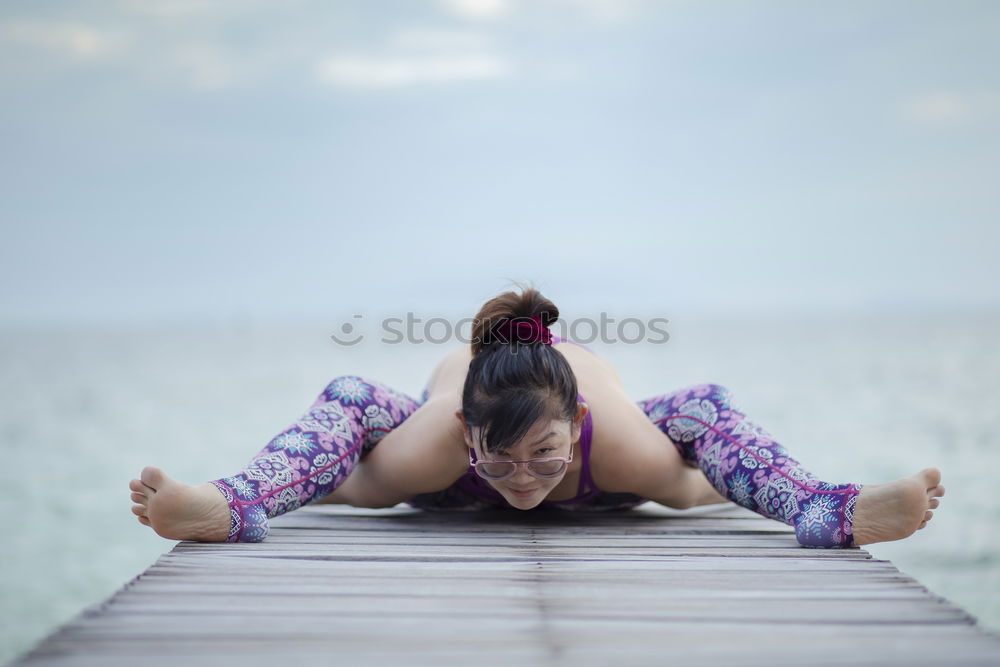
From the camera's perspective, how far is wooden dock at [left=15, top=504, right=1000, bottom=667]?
168 cm

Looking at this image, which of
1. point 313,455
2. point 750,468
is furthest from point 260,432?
point 750,468

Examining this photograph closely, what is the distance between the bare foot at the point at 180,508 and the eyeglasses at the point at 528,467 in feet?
2.59

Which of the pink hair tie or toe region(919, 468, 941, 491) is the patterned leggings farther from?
the pink hair tie

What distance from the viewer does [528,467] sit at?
2664 mm

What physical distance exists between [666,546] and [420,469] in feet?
2.78

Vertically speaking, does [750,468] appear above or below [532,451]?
below

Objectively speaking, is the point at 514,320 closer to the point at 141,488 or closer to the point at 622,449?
the point at 622,449

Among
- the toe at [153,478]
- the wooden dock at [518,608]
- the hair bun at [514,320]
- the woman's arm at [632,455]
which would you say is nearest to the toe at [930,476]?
the wooden dock at [518,608]

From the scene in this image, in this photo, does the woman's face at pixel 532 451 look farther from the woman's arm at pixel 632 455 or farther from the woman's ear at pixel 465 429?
the woman's arm at pixel 632 455

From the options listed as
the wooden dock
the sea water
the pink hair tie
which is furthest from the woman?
the sea water

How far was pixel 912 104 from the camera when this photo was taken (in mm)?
48688

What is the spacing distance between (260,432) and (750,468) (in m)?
15.5

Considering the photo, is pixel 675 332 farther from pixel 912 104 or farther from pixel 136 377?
pixel 136 377

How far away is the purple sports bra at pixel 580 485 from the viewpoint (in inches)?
115
